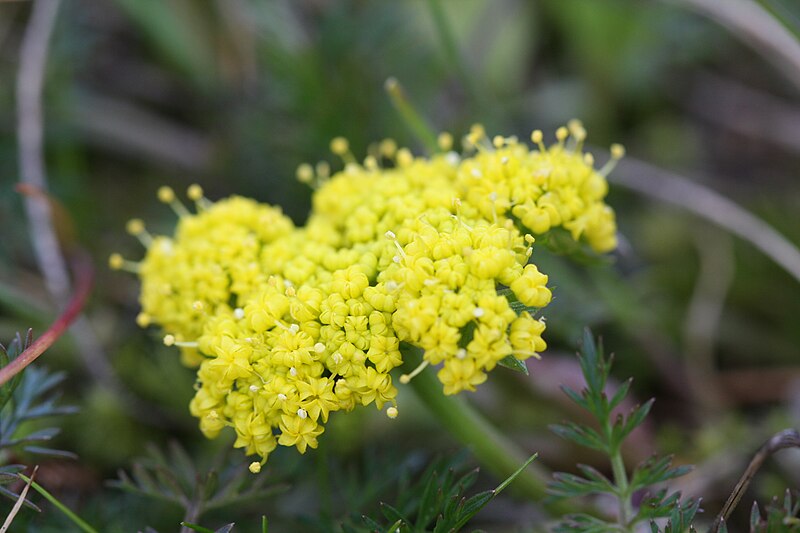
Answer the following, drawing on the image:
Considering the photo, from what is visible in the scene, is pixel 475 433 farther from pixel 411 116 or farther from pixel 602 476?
pixel 411 116

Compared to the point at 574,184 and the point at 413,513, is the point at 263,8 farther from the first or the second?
the point at 413,513

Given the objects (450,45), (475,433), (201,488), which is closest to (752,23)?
(450,45)

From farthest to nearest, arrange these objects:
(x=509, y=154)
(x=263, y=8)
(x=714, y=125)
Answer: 1. (x=714, y=125)
2. (x=263, y=8)
3. (x=509, y=154)

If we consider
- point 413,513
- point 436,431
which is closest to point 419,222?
point 413,513

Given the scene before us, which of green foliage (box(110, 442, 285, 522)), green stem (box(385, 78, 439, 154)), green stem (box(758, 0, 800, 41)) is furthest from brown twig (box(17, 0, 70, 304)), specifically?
green stem (box(758, 0, 800, 41))

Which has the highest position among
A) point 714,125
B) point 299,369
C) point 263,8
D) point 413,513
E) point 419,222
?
point 263,8

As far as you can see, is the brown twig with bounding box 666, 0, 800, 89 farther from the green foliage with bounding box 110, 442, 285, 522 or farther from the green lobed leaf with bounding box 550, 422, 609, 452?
the green foliage with bounding box 110, 442, 285, 522

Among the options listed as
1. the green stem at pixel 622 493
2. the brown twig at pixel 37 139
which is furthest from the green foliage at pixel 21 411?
the green stem at pixel 622 493

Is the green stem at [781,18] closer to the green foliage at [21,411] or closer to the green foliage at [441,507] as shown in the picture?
the green foliage at [441,507]
